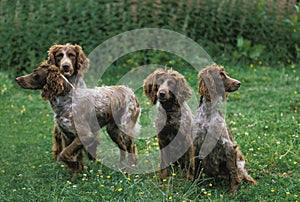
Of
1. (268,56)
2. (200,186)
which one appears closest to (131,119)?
(200,186)

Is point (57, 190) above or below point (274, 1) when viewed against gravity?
below

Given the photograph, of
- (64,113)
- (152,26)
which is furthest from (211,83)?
(152,26)

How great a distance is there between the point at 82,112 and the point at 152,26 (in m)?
5.54

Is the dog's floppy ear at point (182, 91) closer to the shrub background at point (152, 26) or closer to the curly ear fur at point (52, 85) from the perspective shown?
the curly ear fur at point (52, 85)

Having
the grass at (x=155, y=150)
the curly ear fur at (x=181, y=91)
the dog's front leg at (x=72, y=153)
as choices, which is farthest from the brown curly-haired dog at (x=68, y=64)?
the curly ear fur at (x=181, y=91)

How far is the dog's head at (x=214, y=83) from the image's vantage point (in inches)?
197

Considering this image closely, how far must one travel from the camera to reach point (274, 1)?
11.6m

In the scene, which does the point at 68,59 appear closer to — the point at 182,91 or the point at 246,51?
the point at 182,91

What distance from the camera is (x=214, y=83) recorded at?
502cm

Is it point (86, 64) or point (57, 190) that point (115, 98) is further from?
point (57, 190)

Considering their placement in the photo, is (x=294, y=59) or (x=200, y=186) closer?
(x=200, y=186)


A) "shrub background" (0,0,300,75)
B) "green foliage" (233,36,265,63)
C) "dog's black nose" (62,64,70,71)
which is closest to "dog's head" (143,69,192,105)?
"dog's black nose" (62,64,70,71)

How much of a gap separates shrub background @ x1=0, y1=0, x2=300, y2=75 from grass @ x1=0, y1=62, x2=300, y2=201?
1.33 metres

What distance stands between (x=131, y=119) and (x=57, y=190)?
1.40 meters
